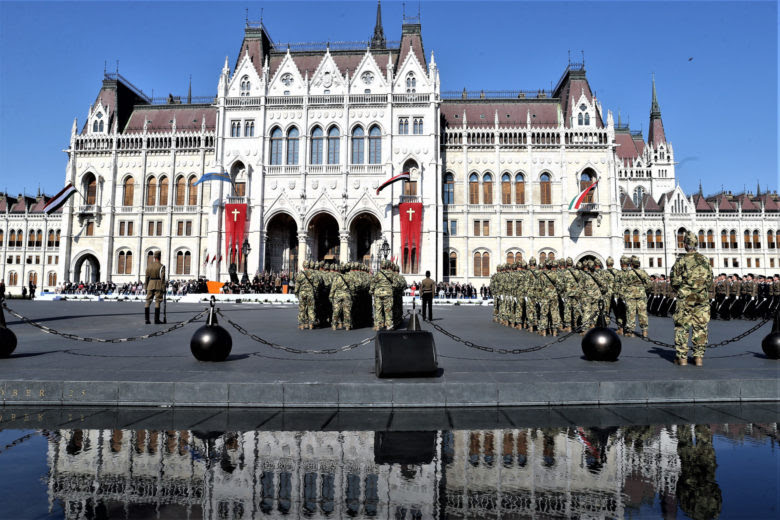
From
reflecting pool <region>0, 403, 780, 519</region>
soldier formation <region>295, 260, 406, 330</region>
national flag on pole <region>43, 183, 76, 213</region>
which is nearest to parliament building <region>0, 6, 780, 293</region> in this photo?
national flag on pole <region>43, 183, 76, 213</region>

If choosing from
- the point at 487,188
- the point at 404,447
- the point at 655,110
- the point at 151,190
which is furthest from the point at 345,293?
the point at 655,110

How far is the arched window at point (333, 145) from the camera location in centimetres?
4310

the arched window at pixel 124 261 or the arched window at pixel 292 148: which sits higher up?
the arched window at pixel 292 148

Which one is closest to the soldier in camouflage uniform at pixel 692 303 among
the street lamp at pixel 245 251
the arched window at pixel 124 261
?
the street lamp at pixel 245 251

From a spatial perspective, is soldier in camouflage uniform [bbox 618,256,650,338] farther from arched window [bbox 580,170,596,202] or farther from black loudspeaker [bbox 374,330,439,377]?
arched window [bbox 580,170,596,202]

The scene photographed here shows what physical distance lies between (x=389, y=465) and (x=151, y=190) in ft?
173

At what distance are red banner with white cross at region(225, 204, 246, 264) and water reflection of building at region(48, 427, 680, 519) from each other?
38.8m

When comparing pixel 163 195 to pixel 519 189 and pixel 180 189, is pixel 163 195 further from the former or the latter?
pixel 519 189

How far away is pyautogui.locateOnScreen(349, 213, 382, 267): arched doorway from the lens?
43781mm

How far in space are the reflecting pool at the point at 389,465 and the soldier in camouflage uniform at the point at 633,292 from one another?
Result: 25.1 ft

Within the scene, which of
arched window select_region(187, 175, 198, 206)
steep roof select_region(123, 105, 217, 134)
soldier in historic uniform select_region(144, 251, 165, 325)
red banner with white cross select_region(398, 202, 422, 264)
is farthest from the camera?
steep roof select_region(123, 105, 217, 134)

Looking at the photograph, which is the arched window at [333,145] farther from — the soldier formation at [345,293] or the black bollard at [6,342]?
the black bollard at [6,342]

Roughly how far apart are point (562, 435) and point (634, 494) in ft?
4.42

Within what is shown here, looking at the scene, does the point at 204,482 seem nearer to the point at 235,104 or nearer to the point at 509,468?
the point at 509,468
